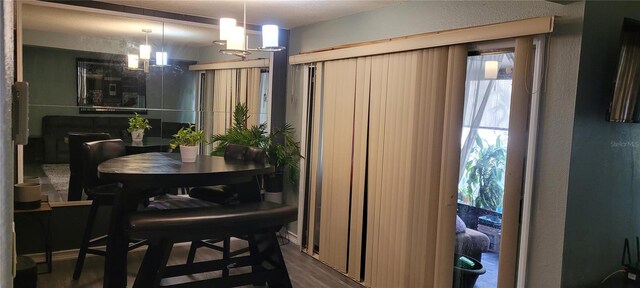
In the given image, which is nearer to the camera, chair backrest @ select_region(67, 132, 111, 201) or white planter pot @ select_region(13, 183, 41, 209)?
white planter pot @ select_region(13, 183, 41, 209)

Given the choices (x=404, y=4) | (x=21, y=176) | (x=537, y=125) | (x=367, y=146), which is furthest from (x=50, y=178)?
(x=537, y=125)

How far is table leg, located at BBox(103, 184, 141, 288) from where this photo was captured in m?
2.79

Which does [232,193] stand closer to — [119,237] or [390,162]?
[119,237]

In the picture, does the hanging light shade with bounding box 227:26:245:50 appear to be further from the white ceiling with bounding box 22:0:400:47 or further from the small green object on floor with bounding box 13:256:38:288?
the small green object on floor with bounding box 13:256:38:288

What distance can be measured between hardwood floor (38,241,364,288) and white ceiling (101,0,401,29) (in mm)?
2301

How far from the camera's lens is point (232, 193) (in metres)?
3.75

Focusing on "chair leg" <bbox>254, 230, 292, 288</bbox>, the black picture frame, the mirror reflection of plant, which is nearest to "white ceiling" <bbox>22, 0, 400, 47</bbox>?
the black picture frame

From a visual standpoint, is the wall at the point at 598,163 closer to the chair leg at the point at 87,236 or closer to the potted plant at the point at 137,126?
the chair leg at the point at 87,236

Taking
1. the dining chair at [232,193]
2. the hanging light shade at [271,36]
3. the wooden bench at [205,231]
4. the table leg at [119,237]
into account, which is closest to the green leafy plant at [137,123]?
the dining chair at [232,193]

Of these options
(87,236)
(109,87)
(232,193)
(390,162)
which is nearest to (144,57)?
(109,87)

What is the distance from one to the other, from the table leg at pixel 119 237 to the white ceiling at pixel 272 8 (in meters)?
1.80

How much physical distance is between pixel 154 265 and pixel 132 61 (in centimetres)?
222

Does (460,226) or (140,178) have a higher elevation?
(140,178)

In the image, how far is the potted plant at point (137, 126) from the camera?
4.25 meters
